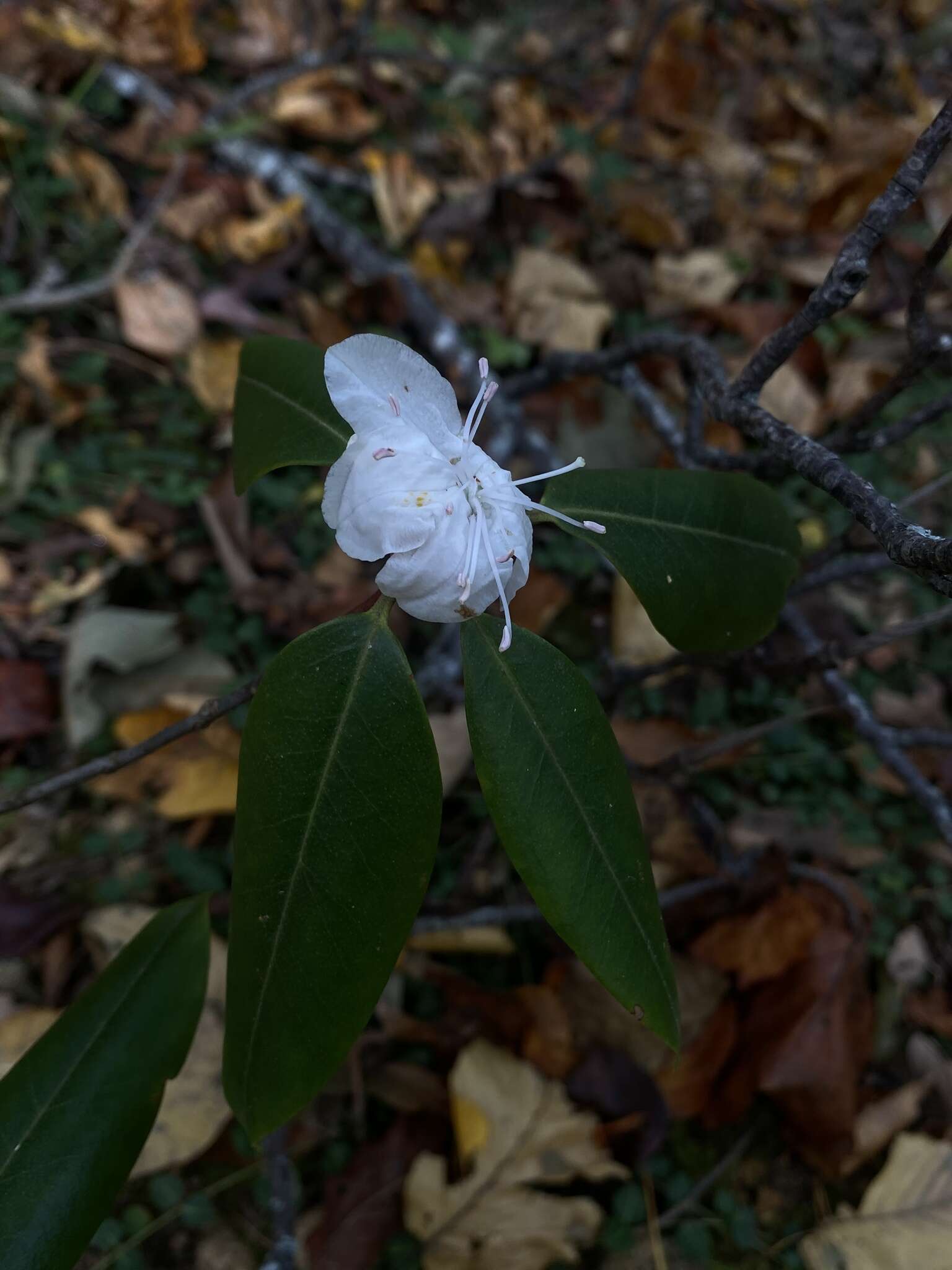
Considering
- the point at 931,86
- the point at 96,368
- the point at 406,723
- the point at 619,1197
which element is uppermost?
the point at 931,86

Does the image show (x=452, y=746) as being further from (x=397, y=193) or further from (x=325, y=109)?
(x=325, y=109)

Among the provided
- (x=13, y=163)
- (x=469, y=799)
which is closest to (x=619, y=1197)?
(x=469, y=799)

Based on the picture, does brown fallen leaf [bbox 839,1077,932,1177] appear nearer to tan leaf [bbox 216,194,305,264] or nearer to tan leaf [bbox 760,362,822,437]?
tan leaf [bbox 760,362,822,437]

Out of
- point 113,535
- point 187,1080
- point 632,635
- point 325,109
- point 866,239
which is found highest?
point 866,239

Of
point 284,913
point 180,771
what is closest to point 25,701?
point 180,771

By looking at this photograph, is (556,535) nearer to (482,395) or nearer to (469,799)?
(469,799)
